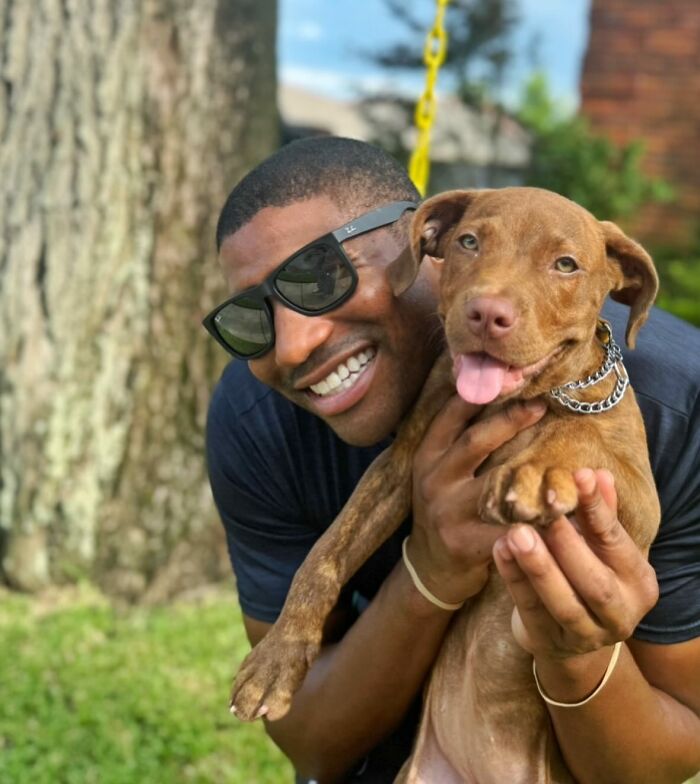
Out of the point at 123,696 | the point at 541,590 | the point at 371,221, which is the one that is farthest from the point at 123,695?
the point at 541,590

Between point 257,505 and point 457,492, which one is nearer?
point 457,492

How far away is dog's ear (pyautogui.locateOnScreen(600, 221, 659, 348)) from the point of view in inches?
107

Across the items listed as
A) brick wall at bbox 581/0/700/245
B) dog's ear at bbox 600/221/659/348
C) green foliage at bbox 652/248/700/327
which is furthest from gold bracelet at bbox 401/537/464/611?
brick wall at bbox 581/0/700/245

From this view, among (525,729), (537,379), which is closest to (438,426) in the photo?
(537,379)

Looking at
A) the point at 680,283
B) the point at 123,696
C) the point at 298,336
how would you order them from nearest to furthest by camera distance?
the point at 298,336 → the point at 123,696 → the point at 680,283

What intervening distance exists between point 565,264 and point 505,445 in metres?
0.44

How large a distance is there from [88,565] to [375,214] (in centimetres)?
334

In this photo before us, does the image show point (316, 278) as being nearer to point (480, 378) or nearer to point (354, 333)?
point (354, 333)

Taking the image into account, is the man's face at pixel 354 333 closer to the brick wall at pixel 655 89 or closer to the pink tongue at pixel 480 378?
the pink tongue at pixel 480 378

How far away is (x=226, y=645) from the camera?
5535mm

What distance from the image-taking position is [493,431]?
2.64m

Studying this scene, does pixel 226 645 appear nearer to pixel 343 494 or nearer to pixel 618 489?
pixel 343 494

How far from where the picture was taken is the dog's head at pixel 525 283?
2.42 m

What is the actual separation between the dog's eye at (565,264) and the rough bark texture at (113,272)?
3.43 metres
